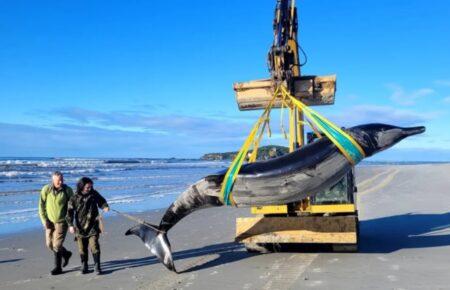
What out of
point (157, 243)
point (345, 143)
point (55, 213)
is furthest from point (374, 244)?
point (55, 213)

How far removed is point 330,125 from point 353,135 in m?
0.35

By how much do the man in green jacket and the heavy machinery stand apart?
327 cm

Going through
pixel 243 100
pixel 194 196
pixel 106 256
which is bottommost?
pixel 106 256

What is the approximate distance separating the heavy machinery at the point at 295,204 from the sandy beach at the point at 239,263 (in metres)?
0.38

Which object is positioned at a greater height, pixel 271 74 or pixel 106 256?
pixel 271 74

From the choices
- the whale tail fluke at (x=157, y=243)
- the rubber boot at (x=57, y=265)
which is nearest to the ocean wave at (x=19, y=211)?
the rubber boot at (x=57, y=265)

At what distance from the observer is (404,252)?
30.0 ft

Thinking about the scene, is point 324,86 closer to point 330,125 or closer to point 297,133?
point 297,133

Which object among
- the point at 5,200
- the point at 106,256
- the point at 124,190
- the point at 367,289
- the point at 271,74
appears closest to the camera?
the point at 367,289

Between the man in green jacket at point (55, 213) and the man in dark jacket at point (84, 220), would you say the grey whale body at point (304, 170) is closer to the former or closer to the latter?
the man in dark jacket at point (84, 220)

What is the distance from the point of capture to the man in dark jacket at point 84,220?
826cm

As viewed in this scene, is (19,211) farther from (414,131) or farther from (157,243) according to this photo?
(414,131)

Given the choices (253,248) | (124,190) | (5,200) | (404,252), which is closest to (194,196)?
(253,248)

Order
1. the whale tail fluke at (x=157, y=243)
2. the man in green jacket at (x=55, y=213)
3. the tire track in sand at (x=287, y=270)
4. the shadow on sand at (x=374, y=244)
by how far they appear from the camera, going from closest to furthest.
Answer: the tire track in sand at (x=287, y=270), the whale tail fluke at (x=157, y=243), the man in green jacket at (x=55, y=213), the shadow on sand at (x=374, y=244)
